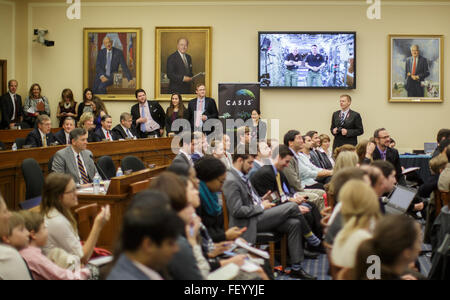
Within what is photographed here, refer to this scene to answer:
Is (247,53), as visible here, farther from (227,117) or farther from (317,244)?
(317,244)

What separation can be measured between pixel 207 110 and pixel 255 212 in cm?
735

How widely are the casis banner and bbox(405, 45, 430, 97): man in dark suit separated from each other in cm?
344

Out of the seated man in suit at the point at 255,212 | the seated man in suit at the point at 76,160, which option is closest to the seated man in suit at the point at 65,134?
the seated man in suit at the point at 76,160

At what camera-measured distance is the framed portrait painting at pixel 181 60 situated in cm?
1295

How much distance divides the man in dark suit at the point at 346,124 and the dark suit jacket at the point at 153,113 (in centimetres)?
371

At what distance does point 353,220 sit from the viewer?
3215 mm

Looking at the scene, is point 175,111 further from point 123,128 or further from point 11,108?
point 11,108

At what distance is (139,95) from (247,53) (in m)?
2.68

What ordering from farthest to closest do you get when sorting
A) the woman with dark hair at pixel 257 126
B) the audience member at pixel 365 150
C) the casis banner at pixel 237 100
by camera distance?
1. the casis banner at pixel 237 100
2. the woman with dark hair at pixel 257 126
3. the audience member at pixel 365 150

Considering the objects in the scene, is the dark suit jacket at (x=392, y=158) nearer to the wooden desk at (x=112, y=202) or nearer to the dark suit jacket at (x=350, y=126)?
the dark suit jacket at (x=350, y=126)

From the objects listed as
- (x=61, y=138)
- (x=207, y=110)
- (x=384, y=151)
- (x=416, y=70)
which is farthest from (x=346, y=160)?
(x=416, y=70)

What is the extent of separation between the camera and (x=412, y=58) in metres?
12.7

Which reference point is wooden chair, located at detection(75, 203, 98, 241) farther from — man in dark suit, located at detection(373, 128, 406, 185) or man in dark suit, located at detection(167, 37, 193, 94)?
man in dark suit, located at detection(167, 37, 193, 94)
